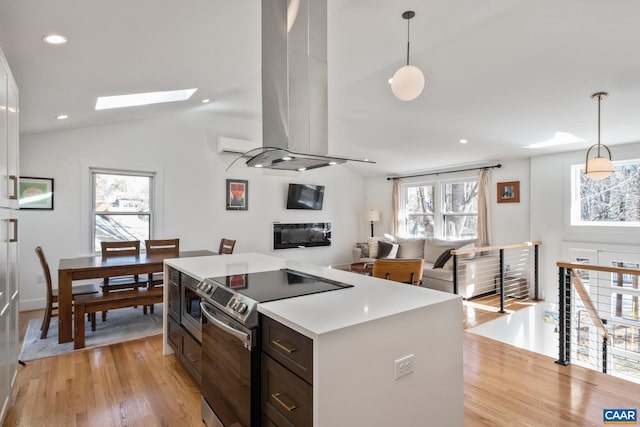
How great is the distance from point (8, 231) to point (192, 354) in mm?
1371

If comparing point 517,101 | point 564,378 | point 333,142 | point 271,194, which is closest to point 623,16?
point 517,101

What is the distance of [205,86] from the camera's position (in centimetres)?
389

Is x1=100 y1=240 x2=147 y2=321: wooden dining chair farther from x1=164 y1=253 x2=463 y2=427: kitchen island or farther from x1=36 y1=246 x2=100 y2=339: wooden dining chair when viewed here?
x1=164 y1=253 x2=463 y2=427: kitchen island

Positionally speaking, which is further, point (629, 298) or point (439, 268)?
point (439, 268)

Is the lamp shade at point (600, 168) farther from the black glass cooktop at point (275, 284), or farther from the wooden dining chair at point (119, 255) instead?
the wooden dining chair at point (119, 255)

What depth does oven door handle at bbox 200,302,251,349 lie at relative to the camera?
1536mm

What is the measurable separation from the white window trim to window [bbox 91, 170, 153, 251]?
0.06 m

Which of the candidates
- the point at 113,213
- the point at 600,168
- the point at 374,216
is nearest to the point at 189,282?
the point at 113,213

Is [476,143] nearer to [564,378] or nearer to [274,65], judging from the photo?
[564,378]

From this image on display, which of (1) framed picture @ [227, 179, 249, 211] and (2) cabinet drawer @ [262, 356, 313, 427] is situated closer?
(2) cabinet drawer @ [262, 356, 313, 427]

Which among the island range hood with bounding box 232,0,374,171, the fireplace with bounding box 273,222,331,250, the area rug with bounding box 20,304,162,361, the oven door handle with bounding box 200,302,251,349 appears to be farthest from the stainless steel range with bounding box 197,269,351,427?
the fireplace with bounding box 273,222,331,250

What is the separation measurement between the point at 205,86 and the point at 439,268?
4468 mm

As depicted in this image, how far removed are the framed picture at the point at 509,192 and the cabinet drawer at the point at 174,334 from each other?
5339 millimetres

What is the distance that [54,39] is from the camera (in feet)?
6.57
